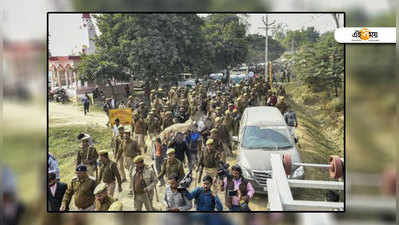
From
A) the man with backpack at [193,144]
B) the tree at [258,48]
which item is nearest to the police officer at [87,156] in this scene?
the man with backpack at [193,144]

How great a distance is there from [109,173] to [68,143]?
1.57 feet

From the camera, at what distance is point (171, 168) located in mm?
3779

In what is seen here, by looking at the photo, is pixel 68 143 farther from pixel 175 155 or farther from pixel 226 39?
pixel 226 39

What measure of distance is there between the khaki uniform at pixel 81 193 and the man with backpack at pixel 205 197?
90cm

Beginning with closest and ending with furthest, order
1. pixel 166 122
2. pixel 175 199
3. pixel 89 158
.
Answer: pixel 175 199 < pixel 89 158 < pixel 166 122

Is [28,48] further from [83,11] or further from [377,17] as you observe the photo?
[377,17]

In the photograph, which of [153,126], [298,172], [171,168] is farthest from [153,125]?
[298,172]

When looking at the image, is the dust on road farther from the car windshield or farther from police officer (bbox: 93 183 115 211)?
the car windshield

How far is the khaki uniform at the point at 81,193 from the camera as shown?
12.1ft

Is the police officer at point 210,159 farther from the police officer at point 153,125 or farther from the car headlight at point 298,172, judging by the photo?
the car headlight at point 298,172

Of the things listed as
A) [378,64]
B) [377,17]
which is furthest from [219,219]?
[377,17]

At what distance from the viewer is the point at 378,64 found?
377 cm

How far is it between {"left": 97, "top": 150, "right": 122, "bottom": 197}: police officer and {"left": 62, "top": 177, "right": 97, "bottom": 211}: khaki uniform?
116 millimetres

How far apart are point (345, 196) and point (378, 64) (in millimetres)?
1276
